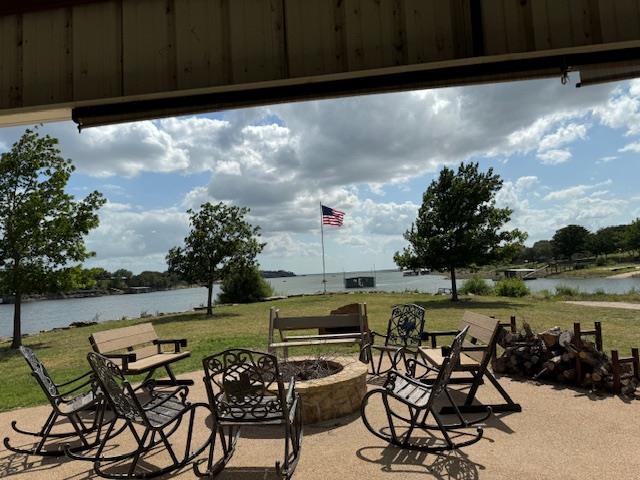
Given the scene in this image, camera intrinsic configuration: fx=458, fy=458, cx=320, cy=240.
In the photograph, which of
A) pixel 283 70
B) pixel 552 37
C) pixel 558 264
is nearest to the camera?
pixel 552 37

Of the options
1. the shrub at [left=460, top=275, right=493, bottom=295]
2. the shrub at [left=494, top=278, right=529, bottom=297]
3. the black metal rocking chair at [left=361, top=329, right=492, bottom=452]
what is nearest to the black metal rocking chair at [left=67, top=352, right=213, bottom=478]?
the black metal rocking chair at [left=361, top=329, right=492, bottom=452]

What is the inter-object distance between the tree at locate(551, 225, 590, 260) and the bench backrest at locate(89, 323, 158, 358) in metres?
92.3

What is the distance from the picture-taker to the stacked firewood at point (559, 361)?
5113 millimetres

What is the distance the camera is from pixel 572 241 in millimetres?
84812

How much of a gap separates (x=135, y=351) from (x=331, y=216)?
684 inches

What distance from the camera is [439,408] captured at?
4.75 m

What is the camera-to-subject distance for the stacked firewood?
16.8 feet

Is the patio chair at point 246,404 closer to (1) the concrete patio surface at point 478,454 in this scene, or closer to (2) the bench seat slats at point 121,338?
(1) the concrete patio surface at point 478,454

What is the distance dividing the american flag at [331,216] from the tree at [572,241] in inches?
3006

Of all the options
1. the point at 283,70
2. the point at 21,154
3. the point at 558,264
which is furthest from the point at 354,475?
the point at 558,264

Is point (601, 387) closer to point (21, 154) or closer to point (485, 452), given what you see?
point (485, 452)

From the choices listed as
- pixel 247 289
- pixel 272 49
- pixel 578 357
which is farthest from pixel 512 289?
pixel 272 49

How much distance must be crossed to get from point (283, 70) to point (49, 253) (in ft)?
40.9

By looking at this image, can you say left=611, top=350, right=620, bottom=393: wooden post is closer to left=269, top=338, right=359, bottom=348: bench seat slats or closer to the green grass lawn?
the green grass lawn
